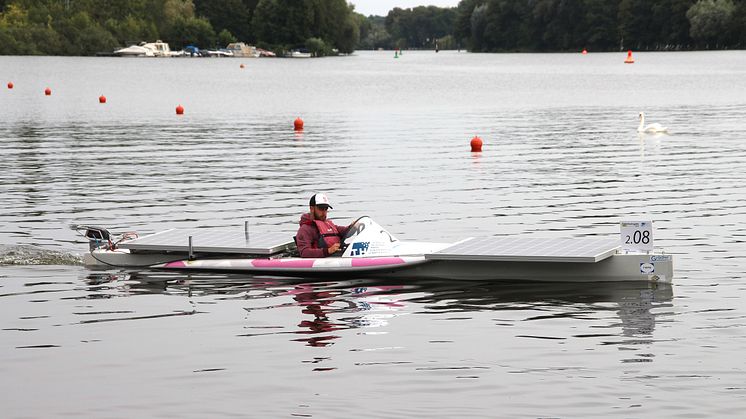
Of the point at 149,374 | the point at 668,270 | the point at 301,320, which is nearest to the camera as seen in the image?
the point at 149,374

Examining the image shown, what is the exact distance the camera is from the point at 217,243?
23141 mm

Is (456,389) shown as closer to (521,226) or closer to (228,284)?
(228,284)

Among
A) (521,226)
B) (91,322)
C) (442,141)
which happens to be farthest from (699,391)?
(442,141)

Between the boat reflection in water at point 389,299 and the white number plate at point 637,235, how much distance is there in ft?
2.07

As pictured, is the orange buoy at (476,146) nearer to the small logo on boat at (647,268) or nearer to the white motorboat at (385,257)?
the white motorboat at (385,257)

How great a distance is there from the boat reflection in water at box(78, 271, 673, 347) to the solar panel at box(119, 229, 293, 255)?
558 millimetres

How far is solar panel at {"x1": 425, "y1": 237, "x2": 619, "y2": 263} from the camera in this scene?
20.3 meters

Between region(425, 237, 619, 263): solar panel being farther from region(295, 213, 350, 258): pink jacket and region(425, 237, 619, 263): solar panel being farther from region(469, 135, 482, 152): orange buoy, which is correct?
region(469, 135, 482, 152): orange buoy

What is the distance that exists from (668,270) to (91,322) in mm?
9232

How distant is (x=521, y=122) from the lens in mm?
63500

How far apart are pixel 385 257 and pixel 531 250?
254 cm

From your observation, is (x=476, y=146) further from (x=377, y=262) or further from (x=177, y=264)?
(x=377, y=262)

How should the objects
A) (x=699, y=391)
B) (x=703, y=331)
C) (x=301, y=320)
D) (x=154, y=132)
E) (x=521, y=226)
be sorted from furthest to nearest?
(x=154, y=132) < (x=521, y=226) < (x=301, y=320) < (x=703, y=331) < (x=699, y=391)

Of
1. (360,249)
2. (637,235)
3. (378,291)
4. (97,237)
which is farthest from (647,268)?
(97,237)
